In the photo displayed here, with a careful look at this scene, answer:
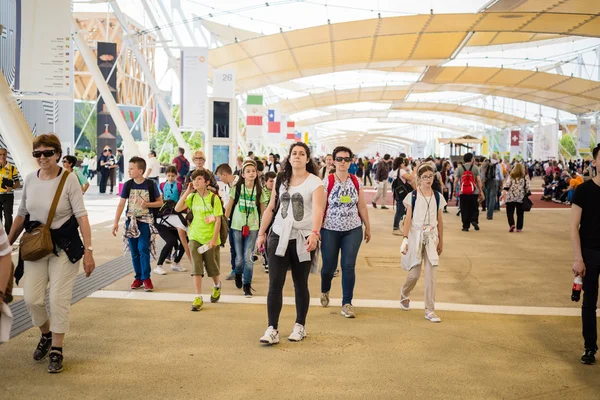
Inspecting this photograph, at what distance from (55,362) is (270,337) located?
1.77 m

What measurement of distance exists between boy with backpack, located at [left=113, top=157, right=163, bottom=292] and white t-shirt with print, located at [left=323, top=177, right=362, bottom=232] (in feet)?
7.95

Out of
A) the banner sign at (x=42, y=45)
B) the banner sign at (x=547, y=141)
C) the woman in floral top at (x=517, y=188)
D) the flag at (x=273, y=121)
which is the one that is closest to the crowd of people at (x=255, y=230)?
the banner sign at (x=42, y=45)

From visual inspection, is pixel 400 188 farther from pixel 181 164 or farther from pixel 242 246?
pixel 242 246

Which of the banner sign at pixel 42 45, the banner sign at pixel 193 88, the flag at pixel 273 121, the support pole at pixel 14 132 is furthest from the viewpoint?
the flag at pixel 273 121

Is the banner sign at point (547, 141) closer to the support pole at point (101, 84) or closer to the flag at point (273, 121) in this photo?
the flag at point (273, 121)

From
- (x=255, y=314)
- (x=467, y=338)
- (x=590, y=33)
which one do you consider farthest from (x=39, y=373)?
(x=590, y=33)

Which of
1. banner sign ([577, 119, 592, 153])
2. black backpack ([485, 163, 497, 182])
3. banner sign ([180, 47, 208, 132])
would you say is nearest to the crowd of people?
banner sign ([180, 47, 208, 132])

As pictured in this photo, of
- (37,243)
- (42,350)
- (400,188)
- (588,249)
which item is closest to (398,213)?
(400,188)

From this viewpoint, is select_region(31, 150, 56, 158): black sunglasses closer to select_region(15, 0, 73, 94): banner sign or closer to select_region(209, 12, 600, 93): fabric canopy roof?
select_region(15, 0, 73, 94): banner sign

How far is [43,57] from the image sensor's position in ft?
34.6

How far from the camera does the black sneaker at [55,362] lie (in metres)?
4.91

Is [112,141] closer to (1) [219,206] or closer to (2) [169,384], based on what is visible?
(1) [219,206]

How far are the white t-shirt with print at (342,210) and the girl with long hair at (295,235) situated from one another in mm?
1144

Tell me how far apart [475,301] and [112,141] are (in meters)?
25.9
